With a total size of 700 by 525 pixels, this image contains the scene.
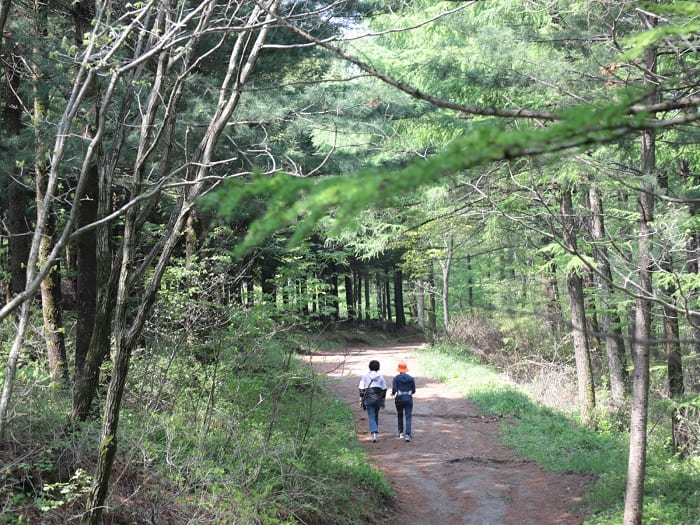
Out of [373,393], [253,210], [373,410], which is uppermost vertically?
[253,210]

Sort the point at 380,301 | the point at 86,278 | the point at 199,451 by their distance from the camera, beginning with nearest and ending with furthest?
1. the point at 199,451
2. the point at 86,278
3. the point at 380,301

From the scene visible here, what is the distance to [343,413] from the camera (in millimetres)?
12914

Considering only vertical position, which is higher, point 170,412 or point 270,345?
point 270,345

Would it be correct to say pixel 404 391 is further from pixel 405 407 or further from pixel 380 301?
pixel 380 301

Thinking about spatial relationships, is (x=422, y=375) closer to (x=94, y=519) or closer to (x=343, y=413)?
(x=343, y=413)

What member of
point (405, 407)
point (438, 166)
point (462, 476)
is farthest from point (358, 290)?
point (438, 166)

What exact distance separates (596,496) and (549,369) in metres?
9.35

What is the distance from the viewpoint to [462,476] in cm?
979

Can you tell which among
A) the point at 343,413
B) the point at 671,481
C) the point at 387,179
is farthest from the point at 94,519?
the point at 343,413

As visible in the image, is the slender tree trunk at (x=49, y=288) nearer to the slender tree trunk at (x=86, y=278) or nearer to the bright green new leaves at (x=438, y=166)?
the slender tree trunk at (x=86, y=278)

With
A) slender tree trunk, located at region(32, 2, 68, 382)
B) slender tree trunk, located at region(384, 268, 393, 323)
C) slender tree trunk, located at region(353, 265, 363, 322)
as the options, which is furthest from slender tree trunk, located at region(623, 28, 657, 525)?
slender tree trunk, located at region(384, 268, 393, 323)

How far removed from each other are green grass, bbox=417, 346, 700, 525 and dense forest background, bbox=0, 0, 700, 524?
88 millimetres

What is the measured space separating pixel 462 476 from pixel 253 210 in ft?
20.3

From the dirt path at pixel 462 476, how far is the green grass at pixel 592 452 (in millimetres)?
347
